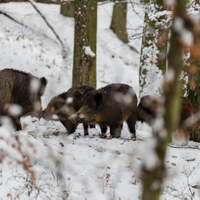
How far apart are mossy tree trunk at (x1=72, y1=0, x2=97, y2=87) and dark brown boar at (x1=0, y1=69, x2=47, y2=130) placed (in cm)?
257

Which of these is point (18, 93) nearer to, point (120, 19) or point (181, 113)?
point (181, 113)

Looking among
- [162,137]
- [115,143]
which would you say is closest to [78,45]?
[115,143]

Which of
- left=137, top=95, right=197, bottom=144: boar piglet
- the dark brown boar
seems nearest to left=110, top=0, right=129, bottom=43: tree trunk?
left=137, top=95, right=197, bottom=144: boar piglet

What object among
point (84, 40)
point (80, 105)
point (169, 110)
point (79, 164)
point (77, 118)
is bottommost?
point (79, 164)

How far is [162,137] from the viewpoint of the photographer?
55.4 inches

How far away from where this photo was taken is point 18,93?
6.31 metres

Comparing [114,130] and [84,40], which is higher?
[84,40]

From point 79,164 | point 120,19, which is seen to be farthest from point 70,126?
point 120,19

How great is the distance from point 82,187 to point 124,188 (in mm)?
703

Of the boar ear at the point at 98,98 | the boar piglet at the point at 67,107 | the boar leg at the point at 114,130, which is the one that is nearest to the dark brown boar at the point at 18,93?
the boar piglet at the point at 67,107

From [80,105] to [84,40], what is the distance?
2782 mm

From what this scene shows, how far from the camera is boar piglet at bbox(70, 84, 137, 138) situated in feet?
22.3

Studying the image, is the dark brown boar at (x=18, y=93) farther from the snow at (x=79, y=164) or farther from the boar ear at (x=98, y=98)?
the boar ear at (x=98, y=98)

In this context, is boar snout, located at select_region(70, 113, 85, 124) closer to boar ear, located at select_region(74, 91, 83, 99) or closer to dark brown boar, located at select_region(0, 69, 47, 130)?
boar ear, located at select_region(74, 91, 83, 99)
